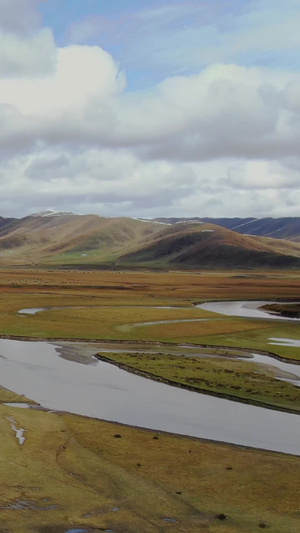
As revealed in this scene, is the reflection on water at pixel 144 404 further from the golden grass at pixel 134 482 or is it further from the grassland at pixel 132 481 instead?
the golden grass at pixel 134 482

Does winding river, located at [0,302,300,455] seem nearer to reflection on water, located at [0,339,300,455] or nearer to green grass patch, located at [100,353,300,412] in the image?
reflection on water, located at [0,339,300,455]

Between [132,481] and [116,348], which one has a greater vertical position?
[116,348]

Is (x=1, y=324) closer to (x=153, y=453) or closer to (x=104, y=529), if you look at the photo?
(x=153, y=453)

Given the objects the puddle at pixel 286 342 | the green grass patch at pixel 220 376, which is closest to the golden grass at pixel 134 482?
the green grass patch at pixel 220 376

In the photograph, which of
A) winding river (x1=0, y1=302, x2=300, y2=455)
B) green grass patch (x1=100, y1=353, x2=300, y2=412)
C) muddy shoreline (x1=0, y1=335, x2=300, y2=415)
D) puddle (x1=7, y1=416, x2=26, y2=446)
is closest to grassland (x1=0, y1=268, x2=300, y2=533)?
puddle (x1=7, y1=416, x2=26, y2=446)

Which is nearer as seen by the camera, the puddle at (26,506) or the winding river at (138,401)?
the puddle at (26,506)

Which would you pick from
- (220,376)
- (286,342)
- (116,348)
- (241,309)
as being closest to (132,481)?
(220,376)

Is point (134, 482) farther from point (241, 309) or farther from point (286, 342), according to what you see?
point (241, 309)

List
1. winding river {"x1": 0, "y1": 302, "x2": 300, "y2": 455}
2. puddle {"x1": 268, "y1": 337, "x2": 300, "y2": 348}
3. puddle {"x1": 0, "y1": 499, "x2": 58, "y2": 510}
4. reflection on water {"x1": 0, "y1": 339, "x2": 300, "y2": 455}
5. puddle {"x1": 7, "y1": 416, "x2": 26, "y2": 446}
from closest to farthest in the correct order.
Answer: puddle {"x1": 0, "y1": 499, "x2": 58, "y2": 510}
puddle {"x1": 7, "y1": 416, "x2": 26, "y2": 446}
reflection on water {"x1": 0, "y1": 339, "x2": 300, "y2": 455}
winding river {"x1": 0, "y1": 302, "x2": 300, "y2": 455}
puddle {"x1": 268, "y1": 337, "x2": 300, "y2": 348}
